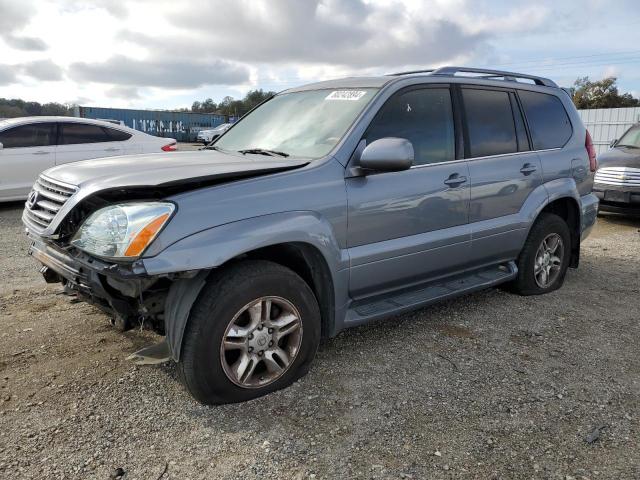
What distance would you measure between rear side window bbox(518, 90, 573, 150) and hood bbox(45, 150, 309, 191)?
2502mm

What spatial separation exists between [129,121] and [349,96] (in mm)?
33917

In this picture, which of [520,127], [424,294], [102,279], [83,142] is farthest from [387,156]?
[83,142]

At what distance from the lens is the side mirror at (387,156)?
123 inches

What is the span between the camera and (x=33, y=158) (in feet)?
28.3

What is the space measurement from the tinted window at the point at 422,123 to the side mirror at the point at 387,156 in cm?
27

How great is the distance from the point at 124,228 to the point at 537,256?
11.8ft

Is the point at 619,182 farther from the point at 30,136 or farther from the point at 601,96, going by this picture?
the point at 601,96

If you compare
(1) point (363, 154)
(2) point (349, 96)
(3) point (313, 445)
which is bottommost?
(3) point (313, 445)

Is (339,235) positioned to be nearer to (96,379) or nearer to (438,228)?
(438,228)

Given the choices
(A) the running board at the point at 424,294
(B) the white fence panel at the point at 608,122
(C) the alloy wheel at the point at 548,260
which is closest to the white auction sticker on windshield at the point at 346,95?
(A) the running board at the point at 424,294

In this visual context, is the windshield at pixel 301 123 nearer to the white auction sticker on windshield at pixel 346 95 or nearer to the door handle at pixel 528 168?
the white auction sticker on windshield at pixel 346 95

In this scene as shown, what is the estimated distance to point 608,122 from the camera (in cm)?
1972

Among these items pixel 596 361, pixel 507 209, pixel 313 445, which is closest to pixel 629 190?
pixel 507 209

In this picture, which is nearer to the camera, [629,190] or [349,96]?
[349,96]
